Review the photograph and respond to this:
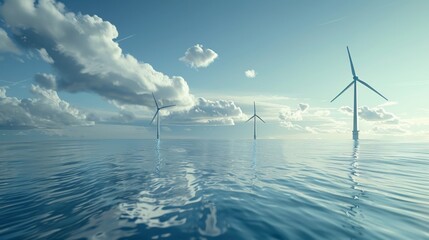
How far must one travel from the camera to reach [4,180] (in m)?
21.9

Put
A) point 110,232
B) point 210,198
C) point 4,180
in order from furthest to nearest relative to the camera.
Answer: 1. point 4,180
2. point 210,198
3. point 110,232

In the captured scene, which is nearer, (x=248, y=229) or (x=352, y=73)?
(x=248, y=229)

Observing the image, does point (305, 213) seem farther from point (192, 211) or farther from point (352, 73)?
point (352, 73)

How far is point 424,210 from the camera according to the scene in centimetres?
1295

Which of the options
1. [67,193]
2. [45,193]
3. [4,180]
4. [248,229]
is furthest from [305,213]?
[4,180]

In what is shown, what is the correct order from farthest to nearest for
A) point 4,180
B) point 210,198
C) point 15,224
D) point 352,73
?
point 352,73 → point 4,180 → point 210,198 → point 15,224

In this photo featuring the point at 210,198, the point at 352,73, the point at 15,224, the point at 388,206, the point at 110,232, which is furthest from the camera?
the point at 352,73

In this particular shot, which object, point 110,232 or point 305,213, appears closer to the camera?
point 110,232

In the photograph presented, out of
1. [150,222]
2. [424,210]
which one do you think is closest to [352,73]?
[424,210]

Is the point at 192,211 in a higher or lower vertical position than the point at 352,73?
lower

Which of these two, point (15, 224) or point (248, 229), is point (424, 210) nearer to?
point (248, 229)

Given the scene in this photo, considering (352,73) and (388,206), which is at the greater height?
(352,73)

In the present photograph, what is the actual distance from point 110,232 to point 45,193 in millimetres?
10564

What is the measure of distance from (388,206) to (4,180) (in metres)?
33.4
